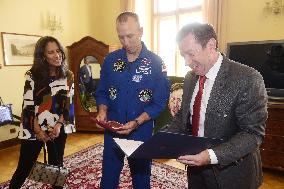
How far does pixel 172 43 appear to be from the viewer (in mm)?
5594

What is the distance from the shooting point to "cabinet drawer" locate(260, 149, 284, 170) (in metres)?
3.26

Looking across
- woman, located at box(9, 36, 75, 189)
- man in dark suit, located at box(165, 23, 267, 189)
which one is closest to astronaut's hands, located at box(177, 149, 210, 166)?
man in dark suit, located at box(165, 23, 267, 189)

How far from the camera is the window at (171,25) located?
17.5 ft

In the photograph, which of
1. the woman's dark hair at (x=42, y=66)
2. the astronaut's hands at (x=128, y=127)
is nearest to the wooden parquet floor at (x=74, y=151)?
the woman's dark hair at (x=42, y=66)

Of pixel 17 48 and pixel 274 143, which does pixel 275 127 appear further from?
pixel 17 48

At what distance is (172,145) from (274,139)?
264 cm

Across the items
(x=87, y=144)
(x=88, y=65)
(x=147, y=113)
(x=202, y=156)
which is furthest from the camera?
(x=88, y=65)

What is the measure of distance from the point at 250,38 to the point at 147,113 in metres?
2.97

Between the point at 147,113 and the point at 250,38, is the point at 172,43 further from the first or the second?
the point at 147,113

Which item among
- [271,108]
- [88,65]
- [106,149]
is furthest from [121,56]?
[88,65]

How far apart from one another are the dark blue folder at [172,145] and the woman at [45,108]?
4.34 feet

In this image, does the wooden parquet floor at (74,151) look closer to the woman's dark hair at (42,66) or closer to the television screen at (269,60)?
A: the television screen at (269,60)

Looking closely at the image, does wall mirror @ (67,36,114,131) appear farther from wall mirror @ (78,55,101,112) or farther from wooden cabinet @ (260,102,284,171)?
wooden cabinet @ (260,102,284,171)

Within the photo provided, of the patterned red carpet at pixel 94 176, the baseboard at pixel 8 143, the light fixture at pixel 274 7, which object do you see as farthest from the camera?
the baseboard at pixel 8 143
